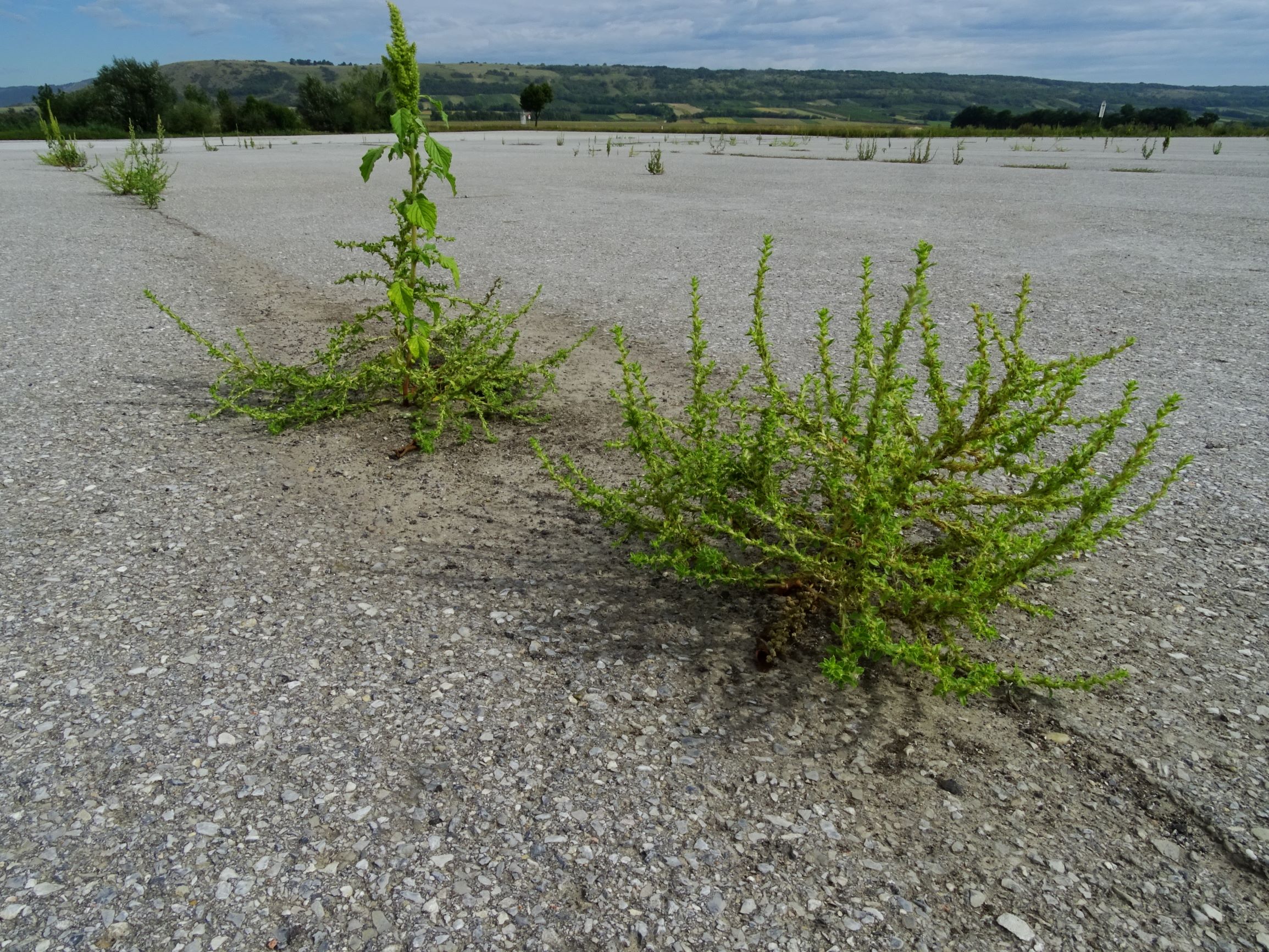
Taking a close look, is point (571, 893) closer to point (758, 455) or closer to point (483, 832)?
point (483, 832)

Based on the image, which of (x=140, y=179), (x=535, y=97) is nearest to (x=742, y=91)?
(x=535, y=97)

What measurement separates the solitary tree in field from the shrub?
49.5m

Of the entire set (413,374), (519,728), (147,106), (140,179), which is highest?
(147,106)

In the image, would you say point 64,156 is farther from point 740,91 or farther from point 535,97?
point 740,91

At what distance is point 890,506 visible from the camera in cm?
194

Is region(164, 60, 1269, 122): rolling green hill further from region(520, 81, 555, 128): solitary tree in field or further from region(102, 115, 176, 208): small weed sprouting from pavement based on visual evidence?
region(102, 115, 176, 208): small weed sprouting from pavement

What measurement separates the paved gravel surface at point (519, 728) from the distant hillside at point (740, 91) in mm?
88258

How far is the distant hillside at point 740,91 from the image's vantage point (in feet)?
350

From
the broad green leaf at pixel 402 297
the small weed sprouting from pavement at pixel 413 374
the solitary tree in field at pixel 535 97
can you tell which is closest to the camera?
the broad green leaf at pixel 402 297

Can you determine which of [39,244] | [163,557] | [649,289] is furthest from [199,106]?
[163,557]

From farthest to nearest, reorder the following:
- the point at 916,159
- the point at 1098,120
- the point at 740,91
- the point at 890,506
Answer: the point at 740,91, the point at 1098,120, the point at 916,159, the point at 890,506

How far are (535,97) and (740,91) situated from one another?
113984 millimetres

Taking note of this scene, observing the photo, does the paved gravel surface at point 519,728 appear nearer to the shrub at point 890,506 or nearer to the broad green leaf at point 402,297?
the shrub at point 890,506

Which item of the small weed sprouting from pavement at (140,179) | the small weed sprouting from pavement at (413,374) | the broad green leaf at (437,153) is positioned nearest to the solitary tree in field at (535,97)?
the small weed sprouting from pavement at (140,179)
